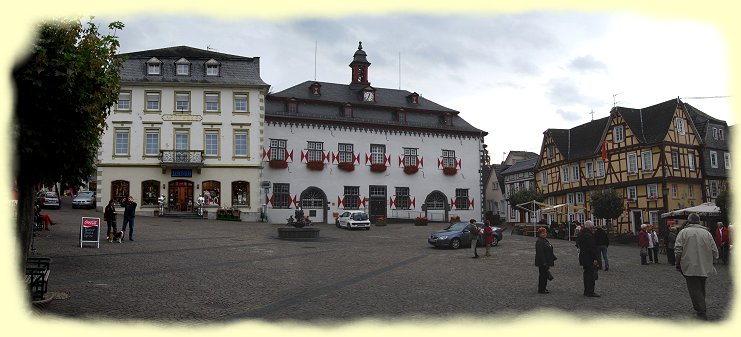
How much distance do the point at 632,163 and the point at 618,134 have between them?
102 inches

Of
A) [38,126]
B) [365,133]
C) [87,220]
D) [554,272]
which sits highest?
[365,133]

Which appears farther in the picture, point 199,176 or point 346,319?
point 199,176

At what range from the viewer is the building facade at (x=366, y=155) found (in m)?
42.0

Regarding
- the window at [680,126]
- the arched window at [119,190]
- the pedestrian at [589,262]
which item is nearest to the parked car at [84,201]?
the arched window at [119,190]

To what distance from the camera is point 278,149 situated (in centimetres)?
4184

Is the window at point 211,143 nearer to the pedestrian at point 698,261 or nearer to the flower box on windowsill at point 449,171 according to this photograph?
the flower box on windowsill at point 449,171

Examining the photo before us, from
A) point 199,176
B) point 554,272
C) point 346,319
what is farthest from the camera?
point 199,176

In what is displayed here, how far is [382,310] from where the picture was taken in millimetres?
10148

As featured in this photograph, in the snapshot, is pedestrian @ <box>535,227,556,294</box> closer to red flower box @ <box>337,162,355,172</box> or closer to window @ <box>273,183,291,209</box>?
window @ <box>273,183,291,209</box>

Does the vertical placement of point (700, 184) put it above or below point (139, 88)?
below

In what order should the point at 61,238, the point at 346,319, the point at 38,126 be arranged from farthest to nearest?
the point at 61,238, the point at 346,319, the point at 38,126

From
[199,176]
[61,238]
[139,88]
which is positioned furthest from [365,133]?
[61,238]

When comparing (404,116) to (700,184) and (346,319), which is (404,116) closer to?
(700,184)

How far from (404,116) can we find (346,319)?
37.9 metres
